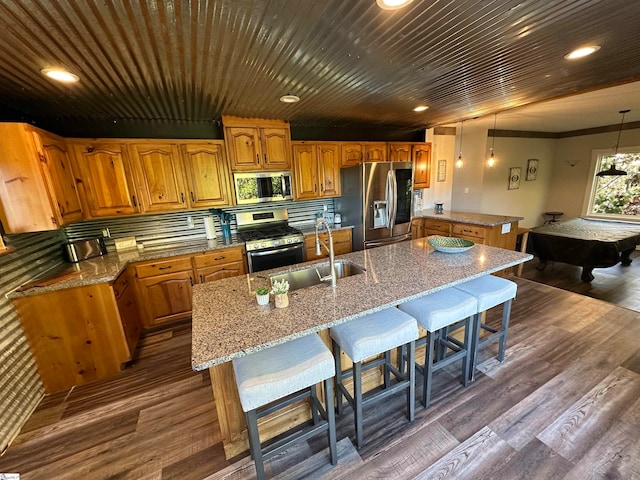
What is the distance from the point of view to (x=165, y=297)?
297cm

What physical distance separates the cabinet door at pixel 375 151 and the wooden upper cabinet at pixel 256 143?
1367mm

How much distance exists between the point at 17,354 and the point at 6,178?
4.34ft

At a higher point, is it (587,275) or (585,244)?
(585,244)

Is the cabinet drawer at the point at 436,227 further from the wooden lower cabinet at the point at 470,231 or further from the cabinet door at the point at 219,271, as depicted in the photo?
the cabinet door at the point at 219,271

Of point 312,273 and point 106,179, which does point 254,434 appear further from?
point 106,179

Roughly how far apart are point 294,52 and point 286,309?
5.43ft

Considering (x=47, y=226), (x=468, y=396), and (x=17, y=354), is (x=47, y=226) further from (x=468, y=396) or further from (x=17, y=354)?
(x=468, y=396)

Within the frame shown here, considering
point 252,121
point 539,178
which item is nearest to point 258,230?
point 252,121

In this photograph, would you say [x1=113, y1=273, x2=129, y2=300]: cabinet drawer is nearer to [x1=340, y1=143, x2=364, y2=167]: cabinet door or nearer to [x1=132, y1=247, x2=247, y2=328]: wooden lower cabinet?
[x1=132, y1=247, x2=247, y2=328]: wooden lower cabinet

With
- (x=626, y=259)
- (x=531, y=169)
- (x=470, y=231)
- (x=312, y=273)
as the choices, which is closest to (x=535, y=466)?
(x=312, y=273)

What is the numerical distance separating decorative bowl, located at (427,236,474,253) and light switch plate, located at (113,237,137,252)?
3399 millimetres

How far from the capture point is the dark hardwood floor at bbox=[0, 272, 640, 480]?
4.83ft

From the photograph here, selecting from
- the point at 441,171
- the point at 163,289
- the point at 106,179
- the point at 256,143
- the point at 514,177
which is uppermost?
the point at 256,143

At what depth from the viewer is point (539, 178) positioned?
689 centimetres
